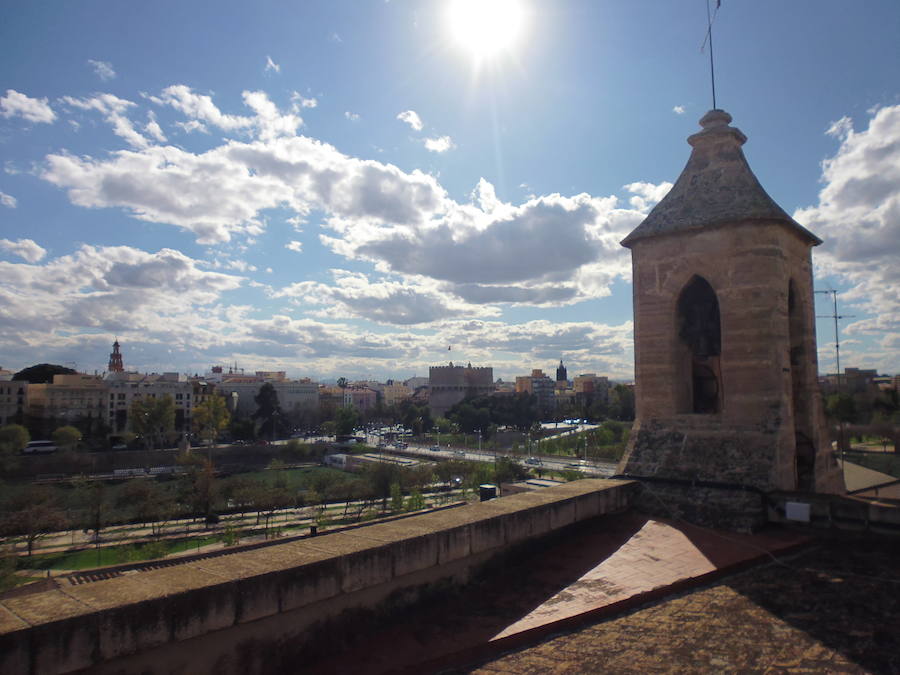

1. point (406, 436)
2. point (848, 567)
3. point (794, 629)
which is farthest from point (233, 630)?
point (406, 436)

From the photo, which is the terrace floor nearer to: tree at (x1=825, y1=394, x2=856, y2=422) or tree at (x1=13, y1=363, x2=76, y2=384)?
tree at (x1=825, y1=394, x2=856, y2=422)

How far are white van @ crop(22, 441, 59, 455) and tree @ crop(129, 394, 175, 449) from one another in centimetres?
715

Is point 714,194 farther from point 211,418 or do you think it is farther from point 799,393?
point 211,418

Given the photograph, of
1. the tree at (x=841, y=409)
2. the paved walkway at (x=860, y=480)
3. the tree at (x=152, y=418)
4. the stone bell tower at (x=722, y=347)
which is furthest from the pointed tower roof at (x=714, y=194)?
the tree at (x=152, y=418)

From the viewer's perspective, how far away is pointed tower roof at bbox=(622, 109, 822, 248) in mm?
6668

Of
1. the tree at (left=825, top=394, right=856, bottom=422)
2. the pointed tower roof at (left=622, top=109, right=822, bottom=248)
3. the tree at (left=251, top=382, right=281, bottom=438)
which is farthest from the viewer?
the tree at (left=251, top=382, right=281, bottom=438)

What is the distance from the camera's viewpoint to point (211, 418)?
66.7 meters

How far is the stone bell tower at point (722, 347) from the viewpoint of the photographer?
6.10 m

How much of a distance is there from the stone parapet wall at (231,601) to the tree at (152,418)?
6310 cm

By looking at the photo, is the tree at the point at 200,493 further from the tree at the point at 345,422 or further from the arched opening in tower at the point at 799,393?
the arched opening in tower at the point at 799,393

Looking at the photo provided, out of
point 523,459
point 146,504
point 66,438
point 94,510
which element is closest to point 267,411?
point 66,438

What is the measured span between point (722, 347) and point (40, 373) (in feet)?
281

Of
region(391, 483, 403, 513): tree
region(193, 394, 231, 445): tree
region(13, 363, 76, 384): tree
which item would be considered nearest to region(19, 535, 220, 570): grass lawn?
region(391, 483, 403, 513): tree

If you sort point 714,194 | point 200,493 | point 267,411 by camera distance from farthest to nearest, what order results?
point 267,411
point 200,493
point 714,194
